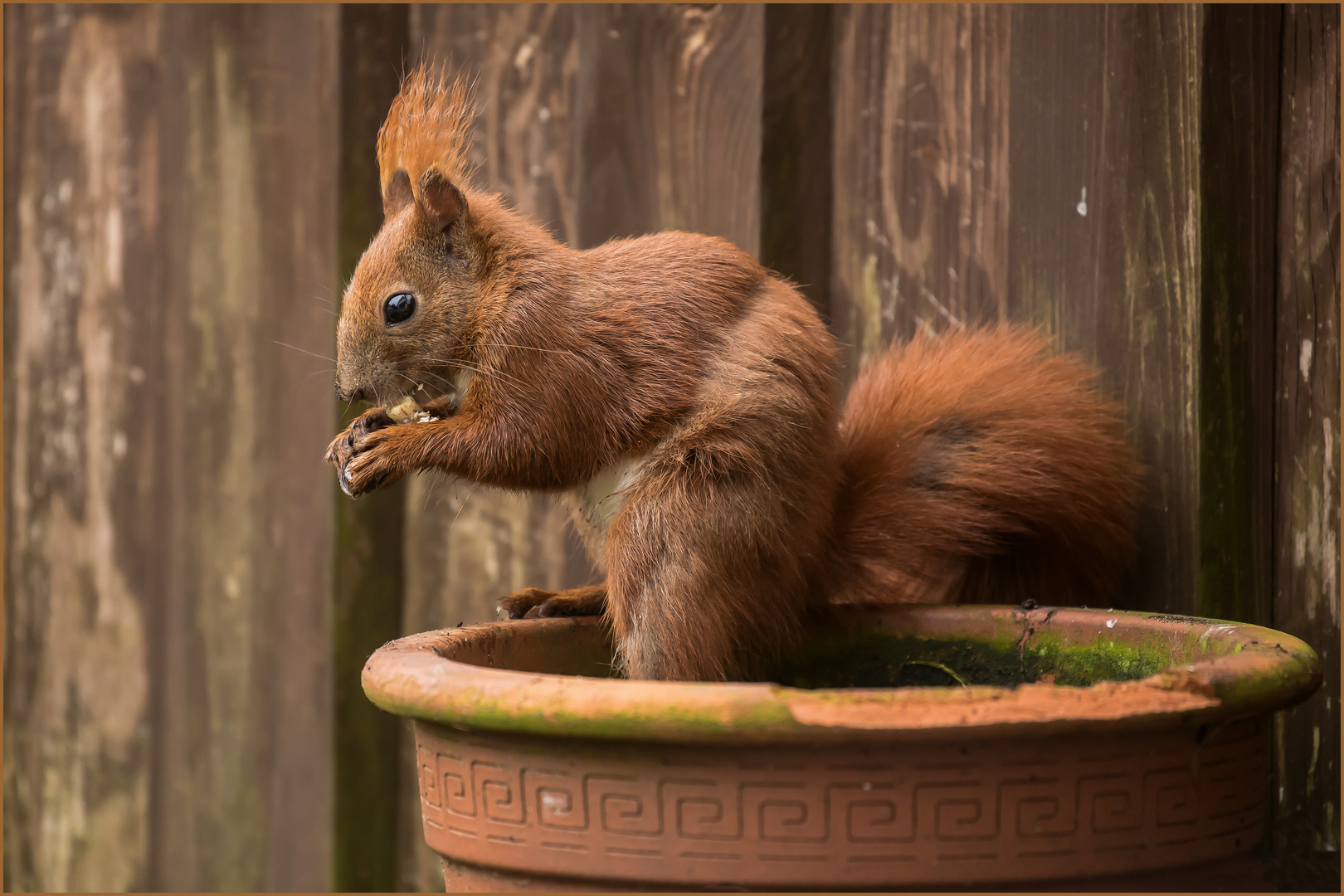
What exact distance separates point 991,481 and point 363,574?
926 mm

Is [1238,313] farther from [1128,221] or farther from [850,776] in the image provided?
[850,776]

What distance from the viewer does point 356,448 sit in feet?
3.48

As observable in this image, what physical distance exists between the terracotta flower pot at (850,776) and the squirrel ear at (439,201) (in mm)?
442

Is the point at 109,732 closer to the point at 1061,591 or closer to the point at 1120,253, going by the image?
the point at 1061,591

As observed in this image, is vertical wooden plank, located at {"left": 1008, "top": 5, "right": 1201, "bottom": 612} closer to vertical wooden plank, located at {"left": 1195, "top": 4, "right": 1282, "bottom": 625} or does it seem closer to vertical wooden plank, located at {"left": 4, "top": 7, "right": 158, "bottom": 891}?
vertical wooden plank, located at {"left": 1195, "top": 4, "right": 1282, "bottom": 625}

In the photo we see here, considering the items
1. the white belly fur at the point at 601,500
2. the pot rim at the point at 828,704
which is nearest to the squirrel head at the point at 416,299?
the white belly fur at the point at 601,500

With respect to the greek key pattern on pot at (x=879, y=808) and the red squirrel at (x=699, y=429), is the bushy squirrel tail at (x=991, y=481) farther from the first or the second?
the greek key pattern on pot at (x=879, y=808)

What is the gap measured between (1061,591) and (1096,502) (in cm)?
11

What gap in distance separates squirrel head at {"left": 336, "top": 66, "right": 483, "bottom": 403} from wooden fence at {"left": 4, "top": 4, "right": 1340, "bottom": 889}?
466 millimetres

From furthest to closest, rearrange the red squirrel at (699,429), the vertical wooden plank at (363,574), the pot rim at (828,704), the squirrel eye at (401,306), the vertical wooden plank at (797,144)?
1. the vertical wooden plank at (363,574)
2. the vertical wooden plank at (797,144)
3. the squirrel eye at (401,306)
4. the red squirrel at (699,429)
5. the pot rim at (828,704)

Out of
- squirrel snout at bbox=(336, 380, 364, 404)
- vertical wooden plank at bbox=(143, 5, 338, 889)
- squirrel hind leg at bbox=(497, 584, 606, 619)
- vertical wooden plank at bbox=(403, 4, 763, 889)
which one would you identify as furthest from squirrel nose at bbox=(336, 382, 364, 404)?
vertical wooden plank at bbox=(143, 5, 338, 889)

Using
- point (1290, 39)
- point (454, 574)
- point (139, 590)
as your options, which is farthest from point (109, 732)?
point (1290, 39)

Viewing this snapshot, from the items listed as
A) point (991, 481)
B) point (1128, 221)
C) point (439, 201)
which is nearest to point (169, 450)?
point (439, 201)

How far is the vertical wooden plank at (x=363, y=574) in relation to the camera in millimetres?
1682
